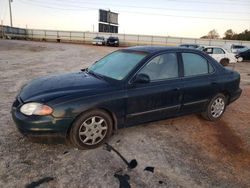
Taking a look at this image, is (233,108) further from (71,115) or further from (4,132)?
(4,132)

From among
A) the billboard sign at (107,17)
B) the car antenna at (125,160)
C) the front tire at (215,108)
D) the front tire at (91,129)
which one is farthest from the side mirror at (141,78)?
the billboard sign at (107,17)

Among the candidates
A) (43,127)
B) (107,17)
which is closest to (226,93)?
(43,127)

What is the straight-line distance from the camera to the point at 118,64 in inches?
182

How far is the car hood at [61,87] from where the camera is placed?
3.72 metres

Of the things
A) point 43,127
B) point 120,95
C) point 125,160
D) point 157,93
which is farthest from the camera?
point 157,93

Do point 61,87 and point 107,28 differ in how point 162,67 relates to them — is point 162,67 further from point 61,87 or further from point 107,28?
point 107,28

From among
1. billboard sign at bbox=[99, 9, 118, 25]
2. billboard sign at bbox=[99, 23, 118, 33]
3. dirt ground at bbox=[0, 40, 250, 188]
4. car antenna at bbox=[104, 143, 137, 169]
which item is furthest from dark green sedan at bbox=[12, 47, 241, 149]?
billboard sign at bbox=[99, 9, 118, 25]

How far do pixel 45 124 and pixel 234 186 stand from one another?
2.61m

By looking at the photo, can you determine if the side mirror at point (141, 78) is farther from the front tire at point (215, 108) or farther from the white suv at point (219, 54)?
the white suv at point (219, 54)

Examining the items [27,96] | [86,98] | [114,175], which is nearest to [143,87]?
[86,98]

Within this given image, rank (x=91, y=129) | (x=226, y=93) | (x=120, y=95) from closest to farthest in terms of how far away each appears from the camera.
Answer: (x=91, y=129) < (x=120, y=95) < (x=226, y=93)

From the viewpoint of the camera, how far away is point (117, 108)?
4012 mm

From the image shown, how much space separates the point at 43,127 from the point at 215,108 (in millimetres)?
3619

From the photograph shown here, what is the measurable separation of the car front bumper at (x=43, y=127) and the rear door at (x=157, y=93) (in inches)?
43.3
